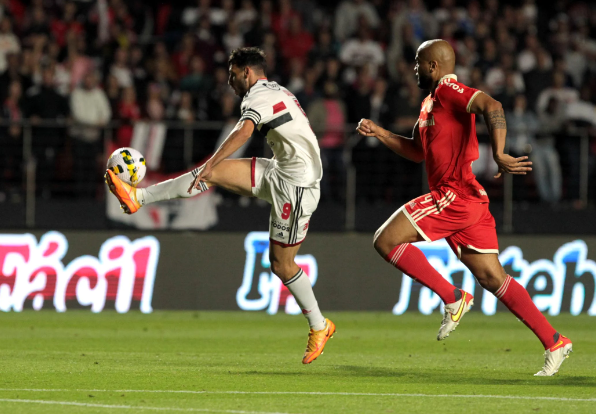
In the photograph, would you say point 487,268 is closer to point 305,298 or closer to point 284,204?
point 305,298

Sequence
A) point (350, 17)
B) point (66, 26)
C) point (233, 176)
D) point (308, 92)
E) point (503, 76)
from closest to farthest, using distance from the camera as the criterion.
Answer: point (233, 176), point (308, 92), point (66, 26), point (503, 76), point (350, 17)

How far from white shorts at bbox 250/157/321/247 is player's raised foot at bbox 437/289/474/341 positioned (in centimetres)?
129

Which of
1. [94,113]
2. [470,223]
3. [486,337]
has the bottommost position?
[486,337]

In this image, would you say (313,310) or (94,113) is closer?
(313,310)

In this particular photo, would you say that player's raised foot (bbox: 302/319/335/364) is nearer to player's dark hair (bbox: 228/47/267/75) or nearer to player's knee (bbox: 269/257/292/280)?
player's knee (bbox: 269/257/292/280)

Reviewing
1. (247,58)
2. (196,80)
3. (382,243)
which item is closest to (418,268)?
(382,243)

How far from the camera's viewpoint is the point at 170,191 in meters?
8.19

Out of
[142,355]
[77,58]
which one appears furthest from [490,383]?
[77,58]

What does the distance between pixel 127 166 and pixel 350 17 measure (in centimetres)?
1099

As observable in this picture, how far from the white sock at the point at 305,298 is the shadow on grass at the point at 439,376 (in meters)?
0.40

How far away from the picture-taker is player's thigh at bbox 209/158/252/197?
8227 millimetres

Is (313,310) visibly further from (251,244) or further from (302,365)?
(251,244)

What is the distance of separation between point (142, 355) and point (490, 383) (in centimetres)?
313

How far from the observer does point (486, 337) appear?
11.4m
